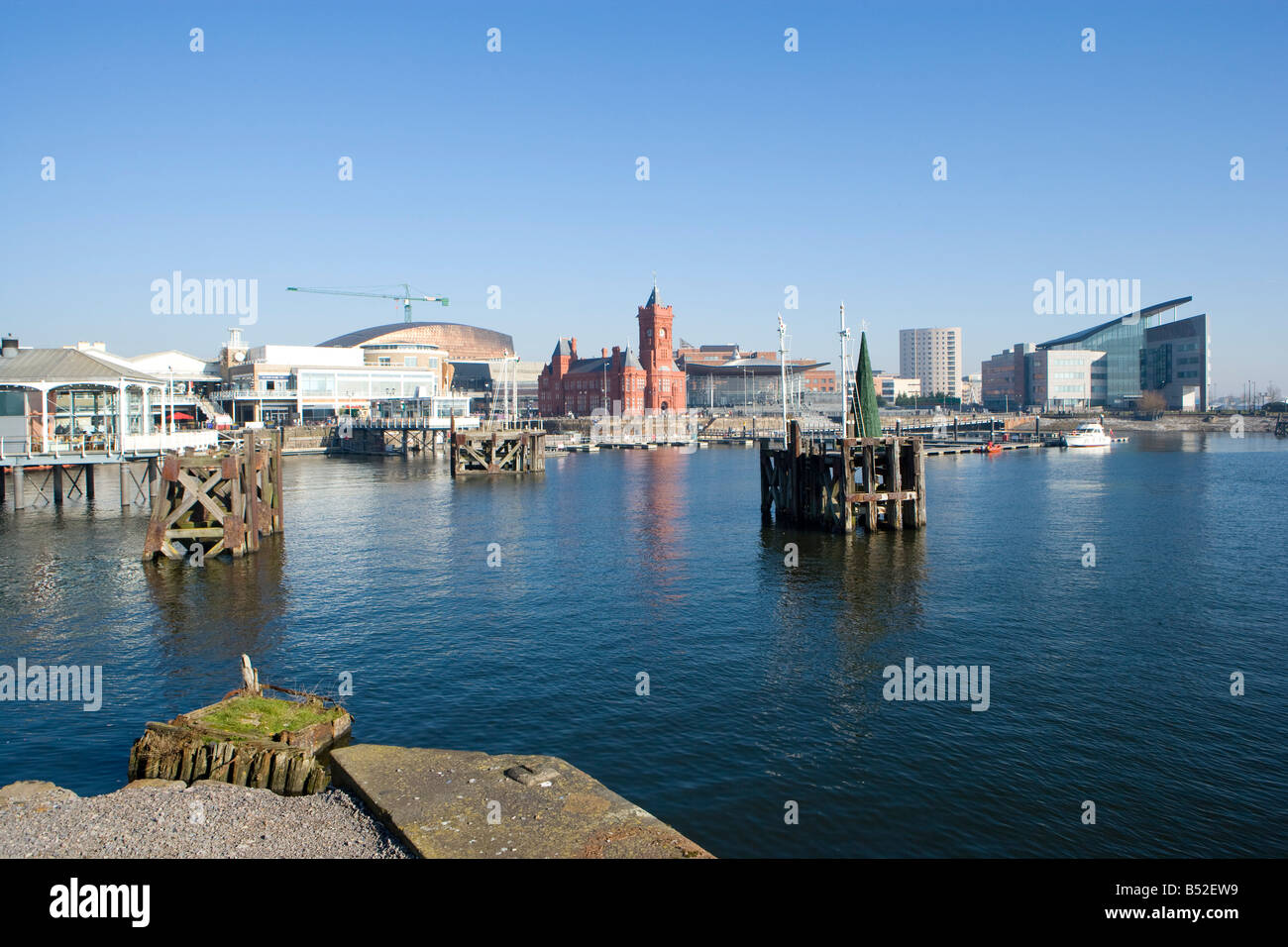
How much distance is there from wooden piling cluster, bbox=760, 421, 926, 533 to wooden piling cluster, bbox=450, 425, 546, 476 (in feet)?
159

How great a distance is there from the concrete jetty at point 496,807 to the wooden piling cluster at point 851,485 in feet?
116

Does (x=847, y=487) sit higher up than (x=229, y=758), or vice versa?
(x=847, y=487)

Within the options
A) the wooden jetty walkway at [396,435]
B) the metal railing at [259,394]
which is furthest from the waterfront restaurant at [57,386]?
the metal railing at [259,394]

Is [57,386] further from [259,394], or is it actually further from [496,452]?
[259,394]

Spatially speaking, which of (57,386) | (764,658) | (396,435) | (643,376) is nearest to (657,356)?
(643,376)

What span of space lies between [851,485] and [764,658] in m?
24.9

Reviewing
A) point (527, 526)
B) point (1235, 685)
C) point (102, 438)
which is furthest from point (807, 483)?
point (102, 438)

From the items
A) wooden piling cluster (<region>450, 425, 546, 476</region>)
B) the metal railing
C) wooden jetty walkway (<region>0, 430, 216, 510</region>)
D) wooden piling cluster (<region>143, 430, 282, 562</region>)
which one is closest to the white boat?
wooden piling cluster (<region>450, 425, 546, 476</region>)

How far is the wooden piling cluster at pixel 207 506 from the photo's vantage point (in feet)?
137

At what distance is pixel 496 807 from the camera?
1531 cm

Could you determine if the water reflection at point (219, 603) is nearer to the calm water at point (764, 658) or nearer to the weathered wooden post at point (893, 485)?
the calm water at point (764, 658)

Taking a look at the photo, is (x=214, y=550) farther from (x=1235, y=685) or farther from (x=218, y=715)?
(x=1235, y=685)

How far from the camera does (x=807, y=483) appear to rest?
177 ft
